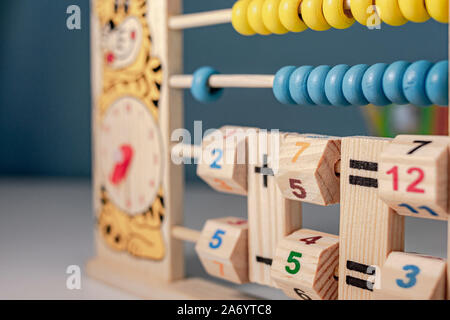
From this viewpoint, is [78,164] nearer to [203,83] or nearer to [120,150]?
[120,150]

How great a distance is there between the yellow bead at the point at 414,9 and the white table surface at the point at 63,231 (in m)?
0.73

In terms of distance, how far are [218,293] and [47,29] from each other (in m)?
→ 1.99

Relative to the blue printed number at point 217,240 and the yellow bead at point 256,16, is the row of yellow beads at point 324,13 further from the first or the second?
the blue printed number at point 217,240

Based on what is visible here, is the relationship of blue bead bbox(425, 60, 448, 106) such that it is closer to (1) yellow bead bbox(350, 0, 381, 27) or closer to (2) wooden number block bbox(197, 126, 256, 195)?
(1) yellow bead bbox(350, 0, 381, 27)

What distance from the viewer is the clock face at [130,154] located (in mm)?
1473

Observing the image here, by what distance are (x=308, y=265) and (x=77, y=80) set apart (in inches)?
83.7

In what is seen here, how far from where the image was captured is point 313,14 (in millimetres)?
1055

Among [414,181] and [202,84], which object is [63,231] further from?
[414,181]

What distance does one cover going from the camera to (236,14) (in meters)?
1.20

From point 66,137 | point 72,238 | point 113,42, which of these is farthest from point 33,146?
point 113,42

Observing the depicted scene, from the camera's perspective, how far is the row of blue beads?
36.1 inches

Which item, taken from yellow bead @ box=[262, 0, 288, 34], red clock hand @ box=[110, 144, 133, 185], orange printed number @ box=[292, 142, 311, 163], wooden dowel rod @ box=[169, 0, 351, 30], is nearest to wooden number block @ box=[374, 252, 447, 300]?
orange printed number @ box=[292, 142, 311, 163]

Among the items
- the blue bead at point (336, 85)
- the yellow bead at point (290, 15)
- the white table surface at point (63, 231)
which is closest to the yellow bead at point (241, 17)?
the yellow bead at point (290, 15)

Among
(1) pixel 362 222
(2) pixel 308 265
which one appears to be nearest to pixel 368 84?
(1) pixel 362 222
